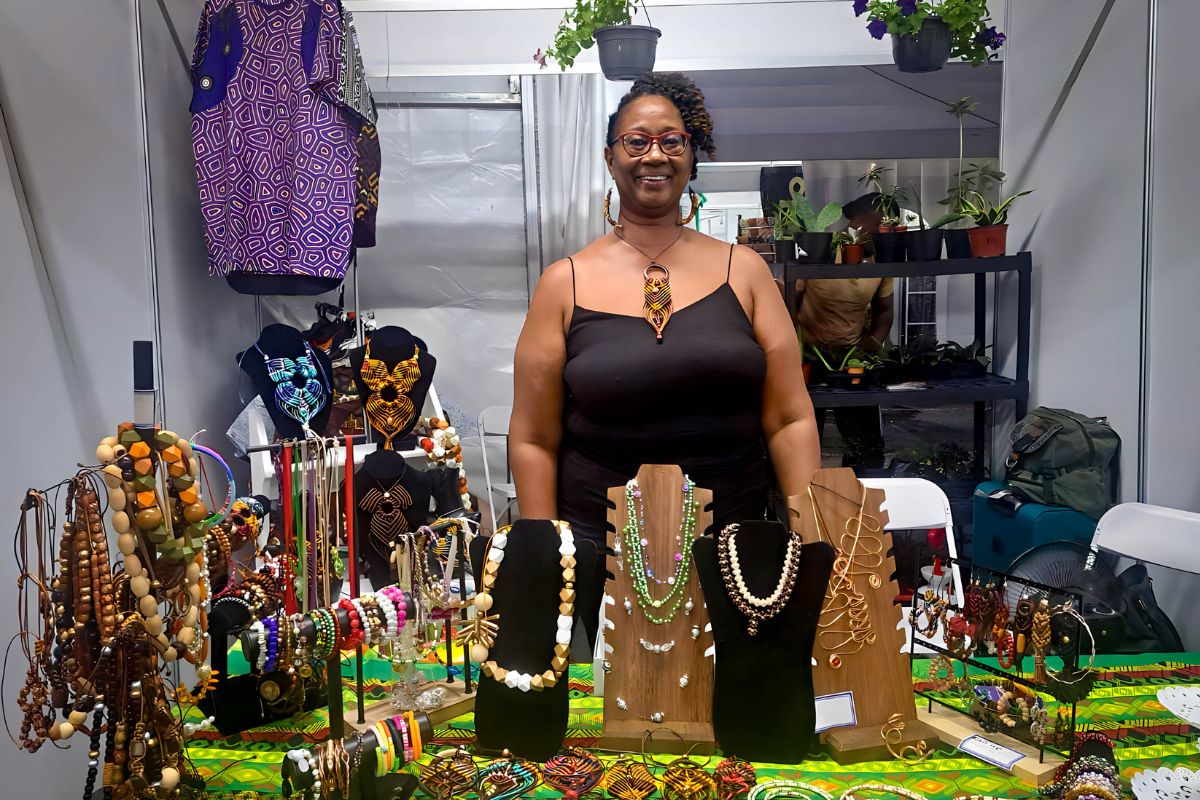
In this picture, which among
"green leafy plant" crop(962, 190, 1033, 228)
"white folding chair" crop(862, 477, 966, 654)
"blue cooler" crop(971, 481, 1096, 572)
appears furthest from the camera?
"green leafy plant" crop(962, 190, 1033, 228)

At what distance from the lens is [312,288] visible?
305cm

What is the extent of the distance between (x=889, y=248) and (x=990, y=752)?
2.32 m

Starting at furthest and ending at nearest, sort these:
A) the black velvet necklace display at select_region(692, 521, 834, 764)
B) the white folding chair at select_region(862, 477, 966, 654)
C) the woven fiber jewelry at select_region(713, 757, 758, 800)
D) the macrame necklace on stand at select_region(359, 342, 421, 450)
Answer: the white folding chair at select_region(862, 477, 966, 654) < the macrame necklace on stand at select_region(359, 342, 421, 450) < the black velvet necklace display at select_region(692, 521, 834, 764) < the woven fiber jewelry at select_region(713, 757, 758, 800)

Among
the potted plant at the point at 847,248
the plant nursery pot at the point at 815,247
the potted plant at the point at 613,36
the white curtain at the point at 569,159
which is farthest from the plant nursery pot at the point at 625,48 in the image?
the potted plant at the point at 847,248

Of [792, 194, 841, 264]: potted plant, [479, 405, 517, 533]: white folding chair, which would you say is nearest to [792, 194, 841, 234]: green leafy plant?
[792, 194, 841, 264]: potted plant

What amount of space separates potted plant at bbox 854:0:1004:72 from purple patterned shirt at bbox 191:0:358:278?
1.83 m

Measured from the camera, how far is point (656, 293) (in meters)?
1.76

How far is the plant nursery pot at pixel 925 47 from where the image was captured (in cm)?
322

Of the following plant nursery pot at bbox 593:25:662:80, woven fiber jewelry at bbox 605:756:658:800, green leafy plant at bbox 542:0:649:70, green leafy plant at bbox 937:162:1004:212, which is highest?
green leafy plant at bbox 542:0:649:70

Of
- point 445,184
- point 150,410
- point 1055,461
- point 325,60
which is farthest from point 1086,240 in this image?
point 150,410

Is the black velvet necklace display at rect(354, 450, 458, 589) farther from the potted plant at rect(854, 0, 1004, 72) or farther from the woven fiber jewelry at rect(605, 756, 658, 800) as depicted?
the potted plant at rect(854, 0, 1004, 72)

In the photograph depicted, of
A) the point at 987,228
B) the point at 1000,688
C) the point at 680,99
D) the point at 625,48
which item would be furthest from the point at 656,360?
the point at 987,228

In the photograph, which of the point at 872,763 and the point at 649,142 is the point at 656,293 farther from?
the point at 872,763

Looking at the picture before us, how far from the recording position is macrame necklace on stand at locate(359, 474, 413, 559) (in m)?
2.21
